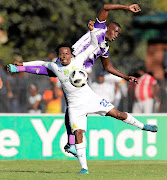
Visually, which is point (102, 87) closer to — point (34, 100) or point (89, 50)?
point (34, 100)

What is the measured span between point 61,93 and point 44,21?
1228 cm

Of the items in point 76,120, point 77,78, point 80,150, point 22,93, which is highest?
point 22,93

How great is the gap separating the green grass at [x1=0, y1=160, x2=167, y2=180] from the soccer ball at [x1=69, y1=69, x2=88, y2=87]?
4.91ft

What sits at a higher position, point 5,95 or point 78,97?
point 5,95

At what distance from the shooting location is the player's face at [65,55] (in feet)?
37.2

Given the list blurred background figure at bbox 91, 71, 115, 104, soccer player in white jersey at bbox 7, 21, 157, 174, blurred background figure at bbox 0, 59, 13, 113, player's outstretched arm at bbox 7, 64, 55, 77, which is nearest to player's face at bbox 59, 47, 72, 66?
soccer player in white jersey at bbox 7, 21, 157, 174

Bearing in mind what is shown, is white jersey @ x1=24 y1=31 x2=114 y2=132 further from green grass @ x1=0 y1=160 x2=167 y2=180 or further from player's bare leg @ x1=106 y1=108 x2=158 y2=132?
green grass @ x1=0 y1=160 x2=167 y2=180

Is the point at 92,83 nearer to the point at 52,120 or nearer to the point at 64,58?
the point at 52,120

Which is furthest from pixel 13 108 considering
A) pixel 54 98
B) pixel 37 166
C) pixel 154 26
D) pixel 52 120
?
pixel 154 26

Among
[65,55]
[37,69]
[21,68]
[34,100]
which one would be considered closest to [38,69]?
[37,69]

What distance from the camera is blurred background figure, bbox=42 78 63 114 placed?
19.4m

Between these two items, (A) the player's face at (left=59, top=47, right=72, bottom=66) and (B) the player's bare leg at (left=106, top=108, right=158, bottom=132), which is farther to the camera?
(B) the player's bare leg at (left=106, top=108, right=158, bottom=132)

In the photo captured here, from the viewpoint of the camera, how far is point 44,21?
104 feet

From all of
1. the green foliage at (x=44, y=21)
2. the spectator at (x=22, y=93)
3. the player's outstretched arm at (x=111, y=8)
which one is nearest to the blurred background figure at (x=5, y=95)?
the spectator at (x=22, y=93)
